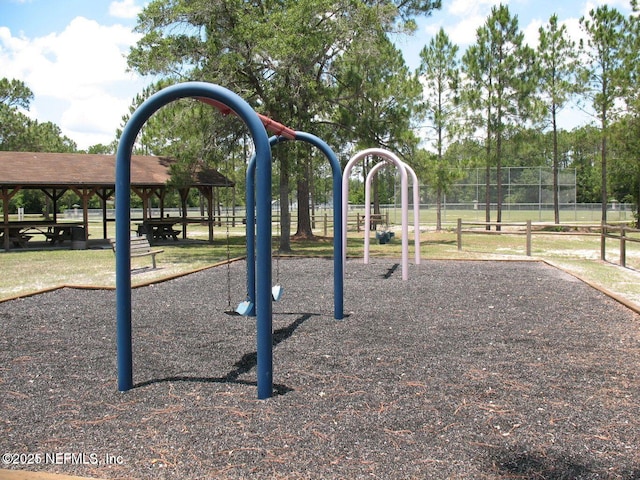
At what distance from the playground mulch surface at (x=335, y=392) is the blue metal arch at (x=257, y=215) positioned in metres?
0.26

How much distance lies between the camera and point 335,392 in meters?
4.13

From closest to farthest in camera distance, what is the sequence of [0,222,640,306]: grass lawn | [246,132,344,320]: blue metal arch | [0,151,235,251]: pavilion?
1. [246,132,344,320]: blue metal arch
2. [0,222,640,306]: grass lawn
3. [0,151,235,251]: pavilion

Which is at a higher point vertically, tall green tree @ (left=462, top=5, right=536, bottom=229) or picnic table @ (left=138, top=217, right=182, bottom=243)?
tall green tree @ (left=462, top=5, right=536, bottom=229)

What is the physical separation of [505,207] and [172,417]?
99.9 feet

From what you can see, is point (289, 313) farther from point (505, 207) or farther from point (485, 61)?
point (505, 207)

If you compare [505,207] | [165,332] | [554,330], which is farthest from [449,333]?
[505,207]

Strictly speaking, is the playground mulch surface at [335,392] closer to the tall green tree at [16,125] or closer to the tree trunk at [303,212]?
the tree trunk at [303,212]

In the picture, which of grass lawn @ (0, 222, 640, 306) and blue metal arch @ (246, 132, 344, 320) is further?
grass lawn @ (0, 222, 640, 306)

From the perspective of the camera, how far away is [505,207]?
32.0 m

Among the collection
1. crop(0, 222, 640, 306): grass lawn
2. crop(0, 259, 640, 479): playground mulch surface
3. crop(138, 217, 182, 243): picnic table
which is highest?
crop(138, 217, 182, 243): picnic table

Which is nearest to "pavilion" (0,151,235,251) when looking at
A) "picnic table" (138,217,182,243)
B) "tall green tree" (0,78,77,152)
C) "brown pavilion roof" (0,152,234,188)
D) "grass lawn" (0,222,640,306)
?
"brown pavilion roof" (0,152,234,188)

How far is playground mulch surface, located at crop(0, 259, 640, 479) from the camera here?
3086 millimetres

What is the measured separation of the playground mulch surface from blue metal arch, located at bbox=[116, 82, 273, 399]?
0.26m

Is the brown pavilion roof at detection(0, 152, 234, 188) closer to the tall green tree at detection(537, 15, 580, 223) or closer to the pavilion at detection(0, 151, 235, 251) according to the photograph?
the pavilion at detection(0, 151, 235, 251)
